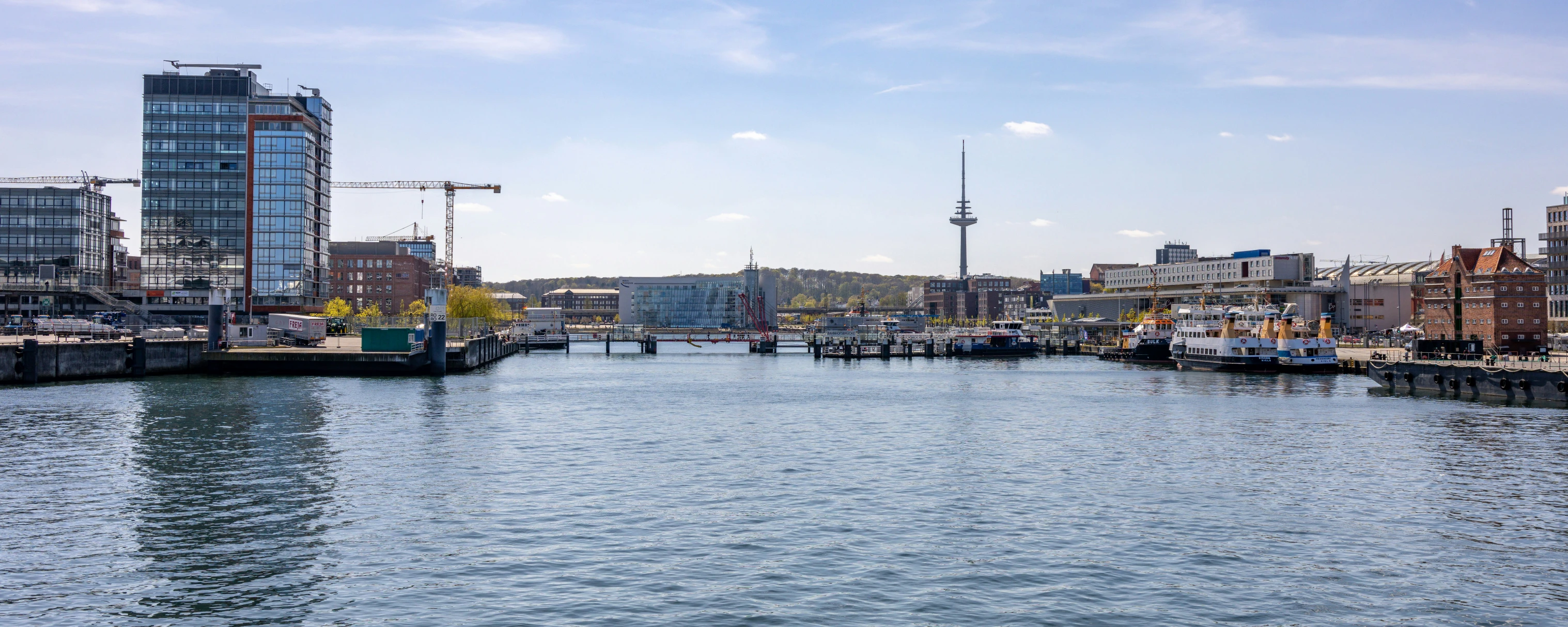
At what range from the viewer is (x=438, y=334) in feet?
348

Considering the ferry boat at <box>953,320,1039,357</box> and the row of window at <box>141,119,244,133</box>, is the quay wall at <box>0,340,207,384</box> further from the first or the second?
the ferry boat at <box>953,320,1039,357</box>

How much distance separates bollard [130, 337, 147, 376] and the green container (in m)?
19.5

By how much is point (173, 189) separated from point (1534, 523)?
189509mm

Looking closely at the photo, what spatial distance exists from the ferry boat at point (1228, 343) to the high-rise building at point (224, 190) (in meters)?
141

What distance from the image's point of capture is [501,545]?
2897 cm

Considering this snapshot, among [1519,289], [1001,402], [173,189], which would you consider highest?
[173,189]

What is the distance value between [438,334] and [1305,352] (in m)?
93.9

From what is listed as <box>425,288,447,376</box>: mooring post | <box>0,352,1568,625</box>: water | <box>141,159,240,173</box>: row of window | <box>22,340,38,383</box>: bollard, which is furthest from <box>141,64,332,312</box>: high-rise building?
<box>0,352,1568,625</box>: water

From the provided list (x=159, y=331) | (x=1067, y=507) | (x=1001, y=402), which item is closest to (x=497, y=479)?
(x=1067, y=507)

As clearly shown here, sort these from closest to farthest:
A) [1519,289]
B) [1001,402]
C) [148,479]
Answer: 1. [148,479]
2. [1001,402]
3. [1519,289]

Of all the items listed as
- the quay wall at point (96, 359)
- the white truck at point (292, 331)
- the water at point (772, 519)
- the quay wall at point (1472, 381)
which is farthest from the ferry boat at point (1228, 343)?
the quay wall at point (96, 359)

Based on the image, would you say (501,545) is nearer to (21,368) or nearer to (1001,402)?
(1001,402)

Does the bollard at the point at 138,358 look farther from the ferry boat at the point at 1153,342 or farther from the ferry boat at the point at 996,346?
the ferry boat at the point at 996,346

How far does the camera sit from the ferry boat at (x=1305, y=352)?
114 meters
